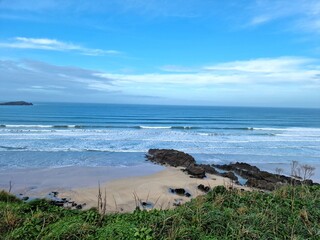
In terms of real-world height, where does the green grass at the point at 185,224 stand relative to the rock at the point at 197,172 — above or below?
above

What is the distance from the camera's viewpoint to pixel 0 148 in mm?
18469

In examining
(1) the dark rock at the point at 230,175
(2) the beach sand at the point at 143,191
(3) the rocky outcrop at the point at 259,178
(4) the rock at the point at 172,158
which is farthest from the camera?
(4) the rock at the point at 172,158

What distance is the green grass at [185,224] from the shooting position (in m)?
3.80

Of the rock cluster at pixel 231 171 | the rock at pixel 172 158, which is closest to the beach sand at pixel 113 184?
the rock cluster at pixel 231 171

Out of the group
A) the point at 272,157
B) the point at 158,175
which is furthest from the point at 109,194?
the point at 272,157

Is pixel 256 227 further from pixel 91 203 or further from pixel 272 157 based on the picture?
pixel 272 157

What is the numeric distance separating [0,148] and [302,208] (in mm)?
19366

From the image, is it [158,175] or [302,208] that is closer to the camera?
[302,208]

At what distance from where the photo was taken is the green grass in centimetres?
380

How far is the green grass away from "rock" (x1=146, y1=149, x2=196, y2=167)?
9883mm

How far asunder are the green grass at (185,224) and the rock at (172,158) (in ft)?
32.4

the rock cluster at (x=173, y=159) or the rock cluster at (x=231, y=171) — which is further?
the rock cluster at (x=173, y=159)

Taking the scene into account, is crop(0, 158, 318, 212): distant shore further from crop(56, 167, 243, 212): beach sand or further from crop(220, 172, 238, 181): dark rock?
crop(220, 172, 238, 181): dark rock

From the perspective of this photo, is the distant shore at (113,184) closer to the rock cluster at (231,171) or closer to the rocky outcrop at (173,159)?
the rock cluster at (231,171)
